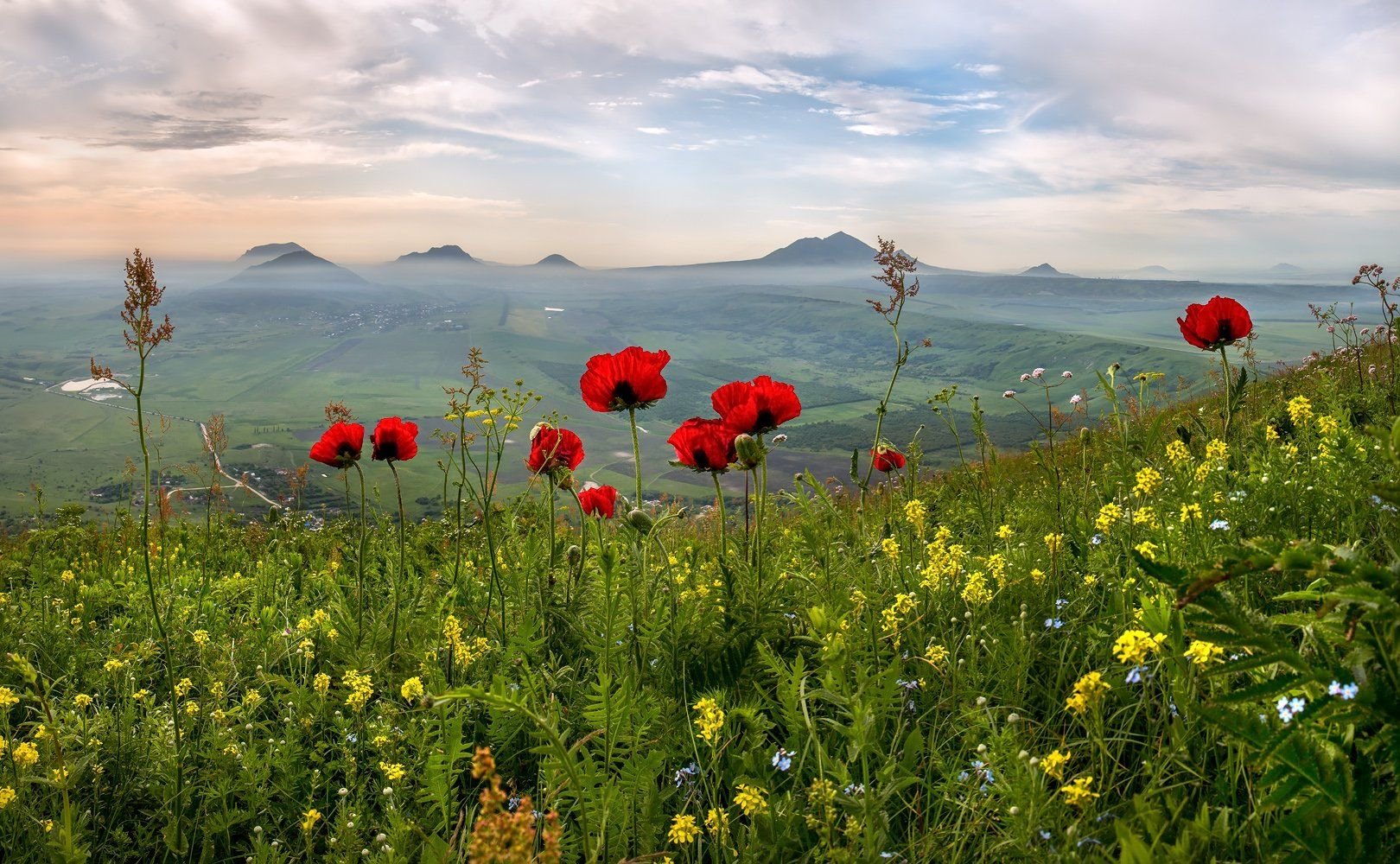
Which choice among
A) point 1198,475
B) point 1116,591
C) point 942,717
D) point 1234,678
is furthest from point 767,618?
point 1198,475

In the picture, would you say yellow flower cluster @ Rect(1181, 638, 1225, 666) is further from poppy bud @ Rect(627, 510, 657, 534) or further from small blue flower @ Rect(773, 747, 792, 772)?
poppy bud @ Rect(627, 510, 657, 534)

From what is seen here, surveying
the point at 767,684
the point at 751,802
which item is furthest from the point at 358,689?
the point at 751,802

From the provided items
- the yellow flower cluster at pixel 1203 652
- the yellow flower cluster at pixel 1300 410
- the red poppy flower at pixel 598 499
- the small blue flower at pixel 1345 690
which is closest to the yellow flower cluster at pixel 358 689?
the red poppy flower at pixel 598 499

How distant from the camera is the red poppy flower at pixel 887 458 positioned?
4021 millimetres

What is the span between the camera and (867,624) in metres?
2.83

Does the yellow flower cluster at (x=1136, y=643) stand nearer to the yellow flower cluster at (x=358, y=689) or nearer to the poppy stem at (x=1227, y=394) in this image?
the poppy stem at (x=1227, y=394)

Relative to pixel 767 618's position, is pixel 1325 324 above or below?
above

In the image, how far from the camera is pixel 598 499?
3414 millimetres

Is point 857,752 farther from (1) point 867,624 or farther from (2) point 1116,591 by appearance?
(2) point 1116,591

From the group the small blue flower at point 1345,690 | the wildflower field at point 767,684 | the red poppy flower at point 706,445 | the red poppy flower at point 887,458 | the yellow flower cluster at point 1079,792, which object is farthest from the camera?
the red poppy flower at point 887,458

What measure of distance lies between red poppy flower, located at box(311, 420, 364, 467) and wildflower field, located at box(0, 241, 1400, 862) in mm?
18

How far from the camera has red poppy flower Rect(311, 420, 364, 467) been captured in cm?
379

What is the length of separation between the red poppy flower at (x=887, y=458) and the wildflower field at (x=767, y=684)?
0.03 metres

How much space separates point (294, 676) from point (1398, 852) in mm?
3645
